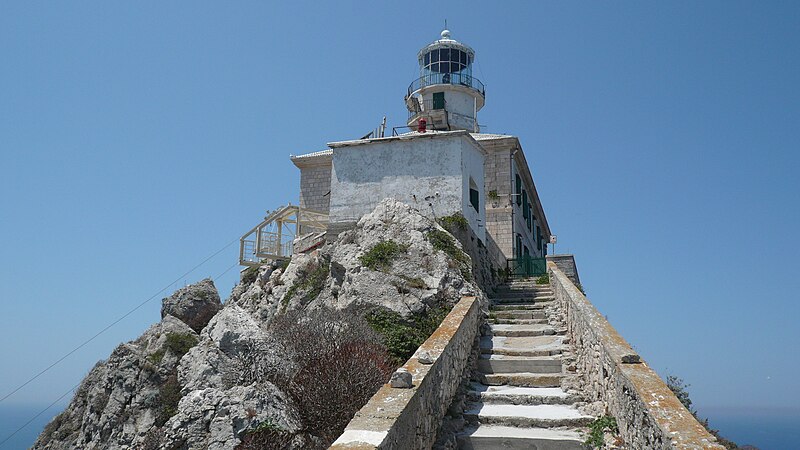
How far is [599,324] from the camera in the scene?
781cm

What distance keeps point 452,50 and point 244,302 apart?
2170 centimetres

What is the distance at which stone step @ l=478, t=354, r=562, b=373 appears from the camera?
8.66 m

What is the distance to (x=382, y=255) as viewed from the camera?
44.7 ft

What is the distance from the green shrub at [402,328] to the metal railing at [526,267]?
368 inches

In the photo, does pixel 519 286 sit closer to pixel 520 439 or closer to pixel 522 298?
pixel 522 298

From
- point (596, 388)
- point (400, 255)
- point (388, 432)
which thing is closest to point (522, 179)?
point (400, 255)

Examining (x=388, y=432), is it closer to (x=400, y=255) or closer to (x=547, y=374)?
(x=547, y=374)

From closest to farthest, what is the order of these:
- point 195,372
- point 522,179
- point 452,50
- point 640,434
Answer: point 640,434 < point 195,372 < point 522,179 < point 452,50

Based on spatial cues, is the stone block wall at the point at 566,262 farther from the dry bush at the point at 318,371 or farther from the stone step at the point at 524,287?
the dry bush at the point at 318,371

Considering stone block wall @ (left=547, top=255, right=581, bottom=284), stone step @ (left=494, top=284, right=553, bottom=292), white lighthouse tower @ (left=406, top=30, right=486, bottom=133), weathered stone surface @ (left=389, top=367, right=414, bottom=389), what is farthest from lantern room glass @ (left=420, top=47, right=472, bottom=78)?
weathered stone surface @ (left=389, top=367, right=414, bottom=389)

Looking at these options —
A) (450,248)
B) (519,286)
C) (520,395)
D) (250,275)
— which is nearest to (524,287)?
(519,286)

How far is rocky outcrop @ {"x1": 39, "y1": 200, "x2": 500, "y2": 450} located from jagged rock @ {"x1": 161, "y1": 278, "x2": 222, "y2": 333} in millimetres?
1961

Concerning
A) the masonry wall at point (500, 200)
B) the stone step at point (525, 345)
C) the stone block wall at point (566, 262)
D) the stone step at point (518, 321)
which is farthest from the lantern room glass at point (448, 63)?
the stone step at point (525, 345)

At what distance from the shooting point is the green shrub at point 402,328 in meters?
10.8
